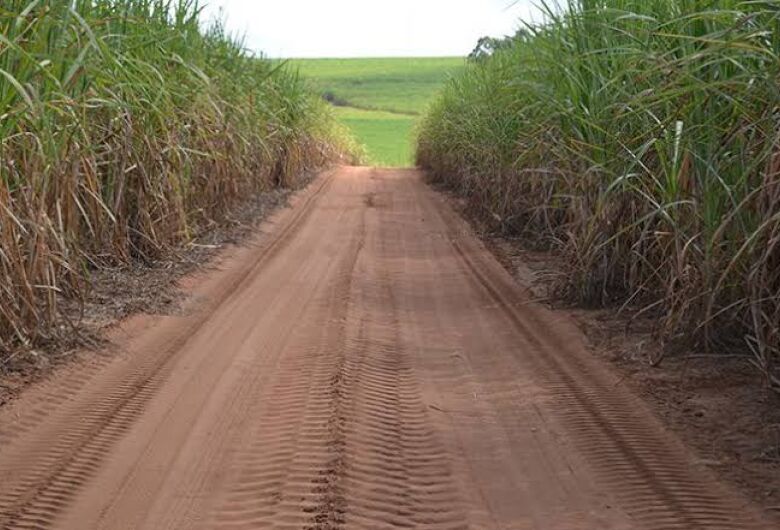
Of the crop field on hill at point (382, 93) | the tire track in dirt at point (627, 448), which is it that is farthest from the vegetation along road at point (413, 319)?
the crop field on hill at point (382, 93)

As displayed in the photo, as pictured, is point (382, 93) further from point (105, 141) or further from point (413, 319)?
point (413, 319)

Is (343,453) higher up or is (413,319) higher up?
(343,453)

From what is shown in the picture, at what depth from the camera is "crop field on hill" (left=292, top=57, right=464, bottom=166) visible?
5494 cm

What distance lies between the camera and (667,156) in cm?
632

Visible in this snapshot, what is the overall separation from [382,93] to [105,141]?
7393cm

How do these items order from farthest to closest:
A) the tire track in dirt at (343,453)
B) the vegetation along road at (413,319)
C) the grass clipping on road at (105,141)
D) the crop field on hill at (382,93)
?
1. the crop field on hill at (382,93)
2. the grass clipping on road at (105,141)
3. the vegetation along road at (413,319)
4. the tire track in dirt at (343,453)

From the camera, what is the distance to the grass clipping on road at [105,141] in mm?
5676

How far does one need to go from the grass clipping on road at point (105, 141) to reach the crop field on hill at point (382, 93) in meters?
30.4

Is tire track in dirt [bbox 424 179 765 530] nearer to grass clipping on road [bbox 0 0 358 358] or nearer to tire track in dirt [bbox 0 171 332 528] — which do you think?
tire track in dirt [bbox 0 171 332 528]

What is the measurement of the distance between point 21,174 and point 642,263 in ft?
12.3

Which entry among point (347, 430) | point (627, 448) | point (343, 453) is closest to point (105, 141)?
point (347, 430)

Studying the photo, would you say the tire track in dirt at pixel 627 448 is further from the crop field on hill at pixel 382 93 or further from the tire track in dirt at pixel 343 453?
the crop field on hill at pixel 382 93

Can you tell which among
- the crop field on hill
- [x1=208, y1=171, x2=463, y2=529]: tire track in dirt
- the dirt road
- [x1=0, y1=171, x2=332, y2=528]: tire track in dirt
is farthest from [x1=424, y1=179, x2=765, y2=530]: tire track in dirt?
the crop field on hill

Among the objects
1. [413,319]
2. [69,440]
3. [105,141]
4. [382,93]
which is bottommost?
[382,93]
